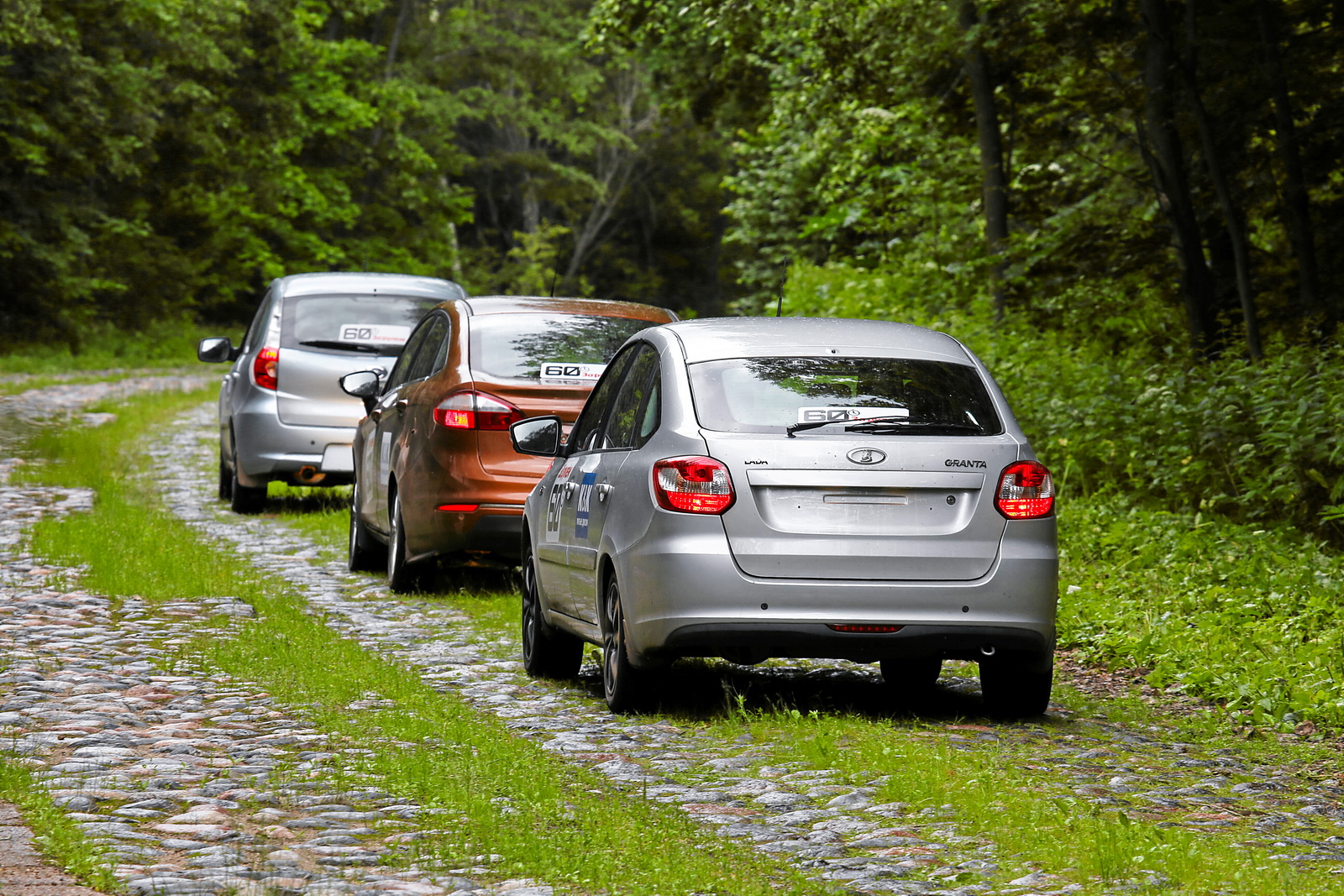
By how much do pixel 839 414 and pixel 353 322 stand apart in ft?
28.3

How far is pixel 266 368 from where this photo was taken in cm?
1497

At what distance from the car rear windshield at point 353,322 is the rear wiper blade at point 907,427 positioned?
8.34 metres

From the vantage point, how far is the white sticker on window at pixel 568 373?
10.5 metres

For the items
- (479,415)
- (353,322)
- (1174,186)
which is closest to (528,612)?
(479,415)

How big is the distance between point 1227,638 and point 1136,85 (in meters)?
9.27

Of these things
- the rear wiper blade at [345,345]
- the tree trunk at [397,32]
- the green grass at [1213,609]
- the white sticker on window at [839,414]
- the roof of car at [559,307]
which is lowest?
the green grass at [1213,609]

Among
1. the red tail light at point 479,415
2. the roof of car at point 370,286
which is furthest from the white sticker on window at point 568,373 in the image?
the roof of car at point 370,286

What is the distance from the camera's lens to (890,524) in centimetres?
691

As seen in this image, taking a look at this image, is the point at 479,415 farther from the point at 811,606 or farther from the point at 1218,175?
the point at 1218,175

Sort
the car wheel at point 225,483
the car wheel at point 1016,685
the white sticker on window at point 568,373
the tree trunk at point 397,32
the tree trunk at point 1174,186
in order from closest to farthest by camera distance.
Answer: the car wheel at point 1016,685 → the white sticker on window at point 568,373 → the tree trunk at point 1174,186 → the car wheel at point 225,483 → the tree trunk at point 397,32

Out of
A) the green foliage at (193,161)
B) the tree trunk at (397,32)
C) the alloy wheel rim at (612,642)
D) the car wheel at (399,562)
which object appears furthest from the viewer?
the tree trunk at (397,32)

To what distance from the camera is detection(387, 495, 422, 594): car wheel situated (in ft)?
36.1

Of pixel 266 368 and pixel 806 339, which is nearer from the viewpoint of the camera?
pixel 806 339

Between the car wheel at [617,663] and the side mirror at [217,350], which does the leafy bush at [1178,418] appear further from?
the side mirror at [217,350]
